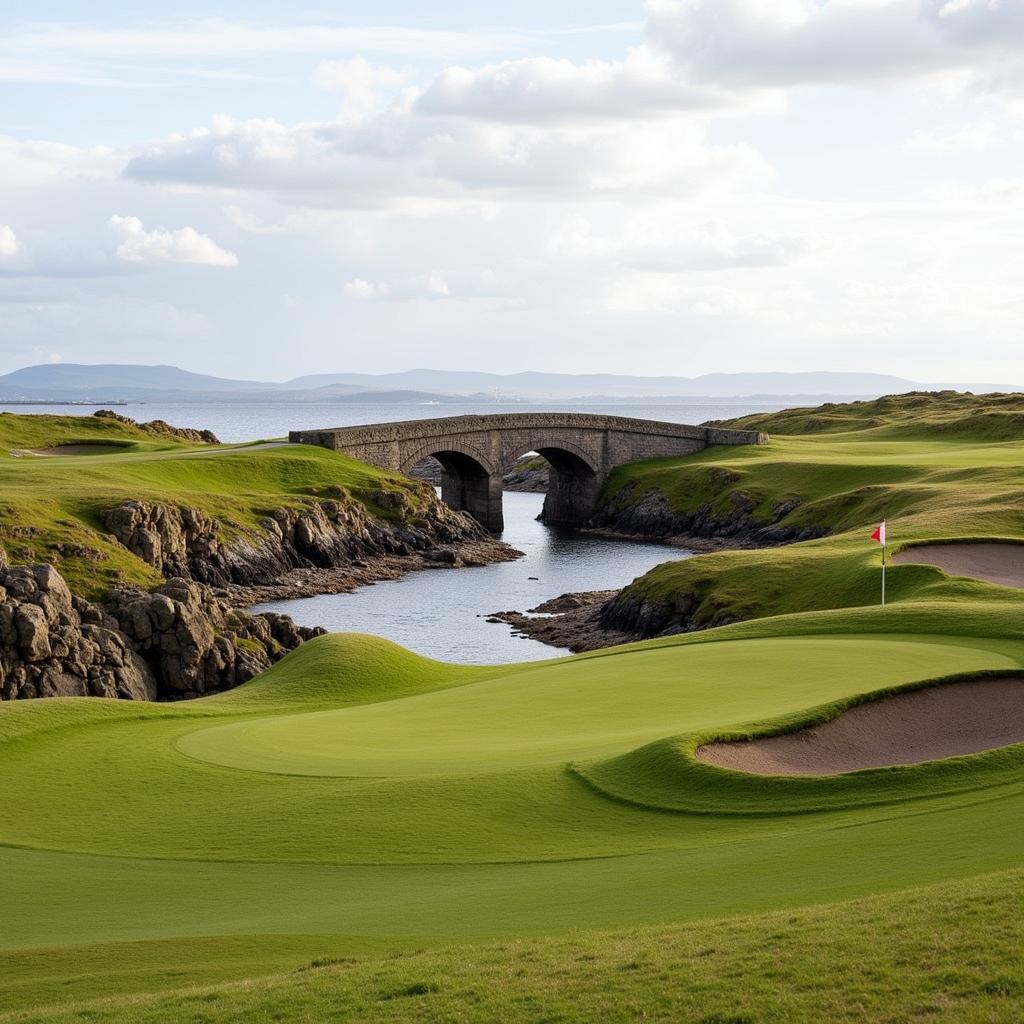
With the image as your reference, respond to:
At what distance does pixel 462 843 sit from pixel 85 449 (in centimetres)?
9648

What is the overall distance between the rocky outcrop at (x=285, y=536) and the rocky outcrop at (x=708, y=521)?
15.5 meters

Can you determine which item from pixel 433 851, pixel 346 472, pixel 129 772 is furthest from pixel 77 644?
pixel 346 472

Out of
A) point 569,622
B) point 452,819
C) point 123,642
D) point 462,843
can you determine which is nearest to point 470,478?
point 569,622

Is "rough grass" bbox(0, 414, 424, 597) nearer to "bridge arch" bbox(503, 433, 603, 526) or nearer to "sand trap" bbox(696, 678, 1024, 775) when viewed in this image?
"bridge arch" bbox(503, 433, 603, 526)

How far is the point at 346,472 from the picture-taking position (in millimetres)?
103938

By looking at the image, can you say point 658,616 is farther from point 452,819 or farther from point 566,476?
point 566,476

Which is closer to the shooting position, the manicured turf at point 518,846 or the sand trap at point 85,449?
the manicured turf at point 518,846

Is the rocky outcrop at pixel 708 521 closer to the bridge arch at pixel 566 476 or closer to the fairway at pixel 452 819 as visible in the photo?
A: the bridge arch at pixel 566 476

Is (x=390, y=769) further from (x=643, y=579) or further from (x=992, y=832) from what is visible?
(x=643, y=579)

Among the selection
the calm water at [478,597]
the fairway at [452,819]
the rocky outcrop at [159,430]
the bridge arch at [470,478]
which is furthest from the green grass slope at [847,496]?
the rocky outcrop at [159,430]

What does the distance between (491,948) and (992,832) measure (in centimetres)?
717

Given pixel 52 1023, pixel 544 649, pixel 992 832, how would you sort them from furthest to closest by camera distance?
pixel 544 649 → pixel 992 832 → pixel 52 1023

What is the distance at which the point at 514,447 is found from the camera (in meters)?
123

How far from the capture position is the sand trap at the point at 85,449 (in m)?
108
